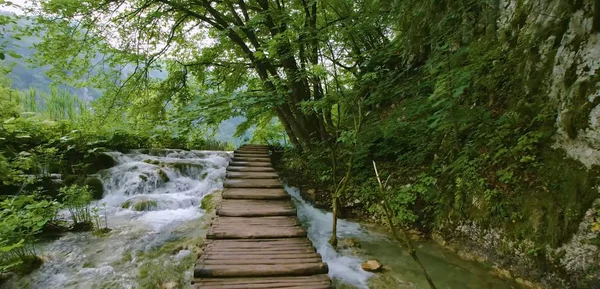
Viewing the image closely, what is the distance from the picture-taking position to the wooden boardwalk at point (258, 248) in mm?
2570

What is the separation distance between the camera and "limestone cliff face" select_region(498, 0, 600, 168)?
3.05 m

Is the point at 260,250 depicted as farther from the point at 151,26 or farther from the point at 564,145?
the point at 151,26

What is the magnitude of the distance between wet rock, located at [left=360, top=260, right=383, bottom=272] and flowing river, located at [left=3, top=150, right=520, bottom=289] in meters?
0.08

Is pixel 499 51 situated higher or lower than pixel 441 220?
higher

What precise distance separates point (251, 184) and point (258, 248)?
2379mm

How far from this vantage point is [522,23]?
4348mm

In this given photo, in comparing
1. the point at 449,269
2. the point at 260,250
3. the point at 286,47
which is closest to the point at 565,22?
the point at 449,269

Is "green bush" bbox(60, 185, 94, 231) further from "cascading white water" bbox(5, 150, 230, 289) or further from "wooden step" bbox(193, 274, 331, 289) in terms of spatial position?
"wooden step" bbox(193, 274, 331, 289)

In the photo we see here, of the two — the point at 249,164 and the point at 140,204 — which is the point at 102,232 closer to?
the point at 140,204

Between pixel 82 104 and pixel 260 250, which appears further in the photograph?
pixel 82 104

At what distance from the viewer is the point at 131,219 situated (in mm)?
6625

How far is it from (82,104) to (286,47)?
31.3 feet

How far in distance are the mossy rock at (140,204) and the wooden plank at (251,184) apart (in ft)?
10.0

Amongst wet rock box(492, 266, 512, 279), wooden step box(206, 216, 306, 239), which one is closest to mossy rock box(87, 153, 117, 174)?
wooden step box(206, 216, 306, 239)
